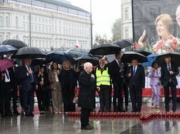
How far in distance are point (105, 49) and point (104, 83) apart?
1.12 meters

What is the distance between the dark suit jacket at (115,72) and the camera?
45.9ft

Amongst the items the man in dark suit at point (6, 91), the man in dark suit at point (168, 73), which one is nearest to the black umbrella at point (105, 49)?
the man in dark suit at point (168, 73)

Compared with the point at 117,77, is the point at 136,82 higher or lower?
lower

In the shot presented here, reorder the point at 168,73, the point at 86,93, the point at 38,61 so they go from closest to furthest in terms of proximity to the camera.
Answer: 1. the point at 86,93
2. the point at 168,73
3. the point at 38,61

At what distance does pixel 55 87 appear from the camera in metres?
15.0

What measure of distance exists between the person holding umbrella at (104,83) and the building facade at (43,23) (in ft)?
251

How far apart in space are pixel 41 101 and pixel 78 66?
1.83 meters

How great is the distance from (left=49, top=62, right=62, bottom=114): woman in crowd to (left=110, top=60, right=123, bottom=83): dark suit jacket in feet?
6.46

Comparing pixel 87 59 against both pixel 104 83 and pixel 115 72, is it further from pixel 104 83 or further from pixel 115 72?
pixel 104 83

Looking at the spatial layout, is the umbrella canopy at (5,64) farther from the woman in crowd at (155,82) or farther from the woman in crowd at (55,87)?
the woman in crowd at (155,82)

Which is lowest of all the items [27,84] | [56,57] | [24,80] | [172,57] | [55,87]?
[55,87]

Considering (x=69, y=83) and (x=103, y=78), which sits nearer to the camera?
(x=103, y=78)

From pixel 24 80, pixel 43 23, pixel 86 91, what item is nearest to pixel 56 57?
pixel 24 80

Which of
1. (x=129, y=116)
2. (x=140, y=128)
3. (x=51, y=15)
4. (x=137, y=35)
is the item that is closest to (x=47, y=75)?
(x=129, y=116)
